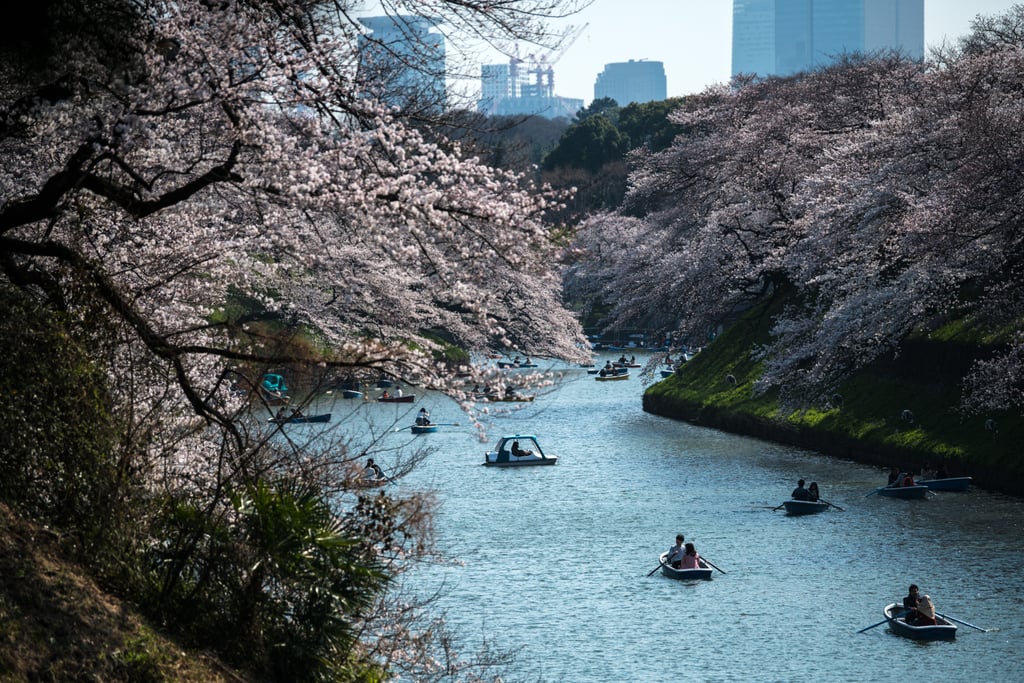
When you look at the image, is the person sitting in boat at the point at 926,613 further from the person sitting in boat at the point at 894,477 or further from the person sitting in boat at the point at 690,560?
the person sitting in boat at the point at 894,477

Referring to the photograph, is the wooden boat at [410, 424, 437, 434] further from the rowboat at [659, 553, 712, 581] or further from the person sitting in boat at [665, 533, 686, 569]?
the rowboat at [659, 553, 712, 581]

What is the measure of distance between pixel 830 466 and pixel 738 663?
17.0 metres

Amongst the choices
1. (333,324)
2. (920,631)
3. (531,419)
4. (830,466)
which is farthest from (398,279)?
(531,419)

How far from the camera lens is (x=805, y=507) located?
2883cm

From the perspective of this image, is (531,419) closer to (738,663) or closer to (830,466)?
(830,466)

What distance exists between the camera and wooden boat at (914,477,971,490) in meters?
29.1

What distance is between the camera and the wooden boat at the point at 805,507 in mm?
28750

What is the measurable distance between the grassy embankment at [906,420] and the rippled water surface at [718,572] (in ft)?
2.46

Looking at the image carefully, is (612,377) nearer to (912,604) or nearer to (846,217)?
(846,217)

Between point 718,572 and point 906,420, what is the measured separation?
11.7 metres

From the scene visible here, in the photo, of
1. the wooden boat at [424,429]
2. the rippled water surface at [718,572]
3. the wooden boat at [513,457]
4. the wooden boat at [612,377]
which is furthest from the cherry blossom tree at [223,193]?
the wooden boat at [612,377]

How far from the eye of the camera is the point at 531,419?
48.6 m

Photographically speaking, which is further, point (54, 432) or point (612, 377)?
point (612, 377)

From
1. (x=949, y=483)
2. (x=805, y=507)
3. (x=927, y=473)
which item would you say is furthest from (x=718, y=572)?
(x=927, y=473)
